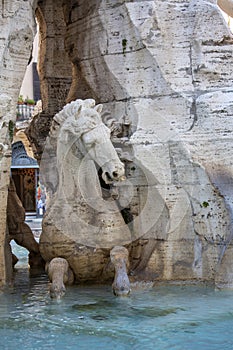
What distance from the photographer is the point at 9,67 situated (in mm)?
7520

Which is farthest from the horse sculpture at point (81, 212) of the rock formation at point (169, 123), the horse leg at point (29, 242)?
the horse leg at point (29, 242)

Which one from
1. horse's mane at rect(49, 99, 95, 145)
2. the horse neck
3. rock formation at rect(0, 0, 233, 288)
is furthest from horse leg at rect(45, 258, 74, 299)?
horse's mane at rect(49, 99, 95, 145)

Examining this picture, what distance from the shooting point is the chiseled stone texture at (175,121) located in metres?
7.53

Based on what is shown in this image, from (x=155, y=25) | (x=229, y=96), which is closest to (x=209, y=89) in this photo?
(x=229, y=96)

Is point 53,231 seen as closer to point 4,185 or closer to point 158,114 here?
point 4,185

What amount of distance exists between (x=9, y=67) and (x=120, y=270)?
2.31 meters

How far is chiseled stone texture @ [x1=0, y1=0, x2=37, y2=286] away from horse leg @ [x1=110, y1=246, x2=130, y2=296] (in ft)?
3.88

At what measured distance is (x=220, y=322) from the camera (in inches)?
231

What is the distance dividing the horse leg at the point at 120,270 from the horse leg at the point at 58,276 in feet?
1.47

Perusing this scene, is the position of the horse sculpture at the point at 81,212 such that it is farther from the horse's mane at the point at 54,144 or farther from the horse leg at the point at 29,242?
the horse leg at the point at 29,242

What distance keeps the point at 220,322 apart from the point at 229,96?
2.69 meters

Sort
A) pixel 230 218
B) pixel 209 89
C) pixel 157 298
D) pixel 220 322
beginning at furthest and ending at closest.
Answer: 1. pixel 209 89
2. pixel 230 218
3. pixel 157 298
4. pixel 220 322

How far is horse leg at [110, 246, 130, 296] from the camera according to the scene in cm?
681

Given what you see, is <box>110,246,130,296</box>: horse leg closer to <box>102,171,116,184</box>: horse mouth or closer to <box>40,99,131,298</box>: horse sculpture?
<box>40,99,131,298</box>: horse sculpture
